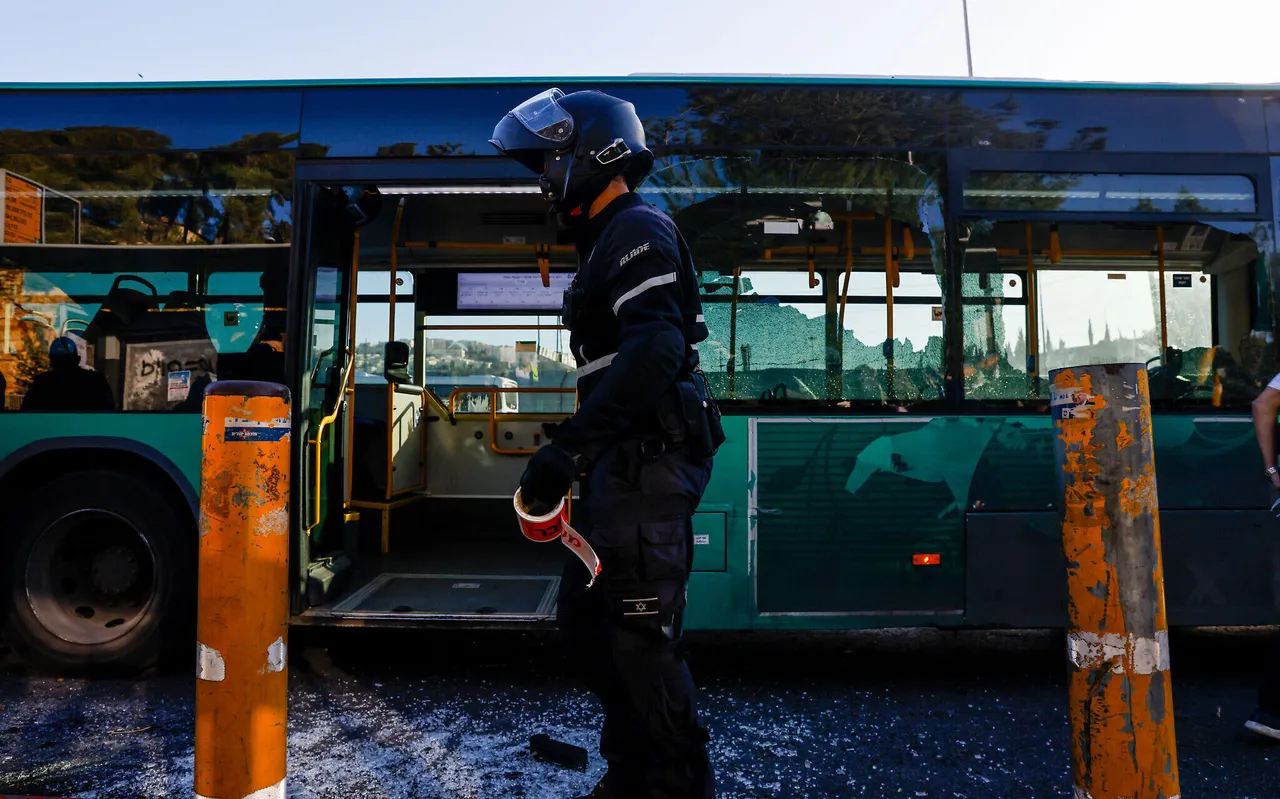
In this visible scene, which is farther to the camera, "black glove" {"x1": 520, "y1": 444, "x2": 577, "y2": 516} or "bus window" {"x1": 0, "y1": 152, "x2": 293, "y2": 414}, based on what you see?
"bus window" {"x1": 0, "y1": 152, "x2": 293, "y2": 414}

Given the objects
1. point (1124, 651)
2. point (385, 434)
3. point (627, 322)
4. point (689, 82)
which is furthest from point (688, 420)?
point (385, 434)

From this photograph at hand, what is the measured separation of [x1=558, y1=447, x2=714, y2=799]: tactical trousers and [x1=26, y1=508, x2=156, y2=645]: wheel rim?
2.97 m

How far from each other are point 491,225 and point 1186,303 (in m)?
4.57

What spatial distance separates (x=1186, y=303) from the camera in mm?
3908

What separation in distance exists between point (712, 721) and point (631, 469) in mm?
1855

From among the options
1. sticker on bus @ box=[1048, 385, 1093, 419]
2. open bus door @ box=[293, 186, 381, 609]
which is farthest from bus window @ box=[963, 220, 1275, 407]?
open bus door @ box=[293, 186, 381, 609]

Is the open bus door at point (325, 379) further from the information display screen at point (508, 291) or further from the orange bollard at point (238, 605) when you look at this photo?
the orange bollard at point (238, 605)

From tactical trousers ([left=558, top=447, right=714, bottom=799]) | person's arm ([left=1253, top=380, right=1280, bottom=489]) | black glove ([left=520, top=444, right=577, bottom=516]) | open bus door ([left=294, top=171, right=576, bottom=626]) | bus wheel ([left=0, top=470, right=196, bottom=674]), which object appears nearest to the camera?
black glove ([left=520, top=444, right=577, bottom=516])

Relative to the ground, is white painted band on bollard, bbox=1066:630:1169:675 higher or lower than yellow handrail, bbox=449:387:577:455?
lower

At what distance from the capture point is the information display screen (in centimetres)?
653

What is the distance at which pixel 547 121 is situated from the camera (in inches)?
91.0

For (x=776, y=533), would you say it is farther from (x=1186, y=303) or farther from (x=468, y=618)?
(x=1186, y=303)

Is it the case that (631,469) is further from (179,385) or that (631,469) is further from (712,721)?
(179,385)

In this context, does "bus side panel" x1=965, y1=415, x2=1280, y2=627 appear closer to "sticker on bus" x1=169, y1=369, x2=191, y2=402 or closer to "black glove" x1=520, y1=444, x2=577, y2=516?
"black glove" x1=520, y1=444, x2=577, y2=516
